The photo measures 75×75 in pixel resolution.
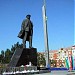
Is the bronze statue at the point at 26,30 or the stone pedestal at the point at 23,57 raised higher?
the bronze statue at the point at 26,30

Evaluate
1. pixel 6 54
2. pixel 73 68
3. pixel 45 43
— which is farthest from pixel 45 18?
pixel 6 54

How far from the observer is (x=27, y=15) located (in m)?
15.5

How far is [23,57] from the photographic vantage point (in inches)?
576

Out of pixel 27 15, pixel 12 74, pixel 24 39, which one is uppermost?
pixel 27 15

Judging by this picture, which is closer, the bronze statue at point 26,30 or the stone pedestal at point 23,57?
the stone pedestal at point 23,57

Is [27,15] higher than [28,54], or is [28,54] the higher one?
[27,15]

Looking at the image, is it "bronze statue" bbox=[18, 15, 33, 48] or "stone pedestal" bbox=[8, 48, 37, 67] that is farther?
"bronze statue" bbox=[18, 15, 33, 48]

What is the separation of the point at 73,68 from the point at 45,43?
5457 mm

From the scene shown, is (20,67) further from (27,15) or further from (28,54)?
(27,15)

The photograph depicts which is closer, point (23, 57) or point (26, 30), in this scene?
point (23, 57)

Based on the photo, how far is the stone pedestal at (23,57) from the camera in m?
14.4

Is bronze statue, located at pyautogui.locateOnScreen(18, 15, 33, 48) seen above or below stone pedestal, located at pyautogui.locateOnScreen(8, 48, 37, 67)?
above

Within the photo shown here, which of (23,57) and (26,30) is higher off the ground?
(26,30)

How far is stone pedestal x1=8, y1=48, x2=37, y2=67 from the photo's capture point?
14.4 m
